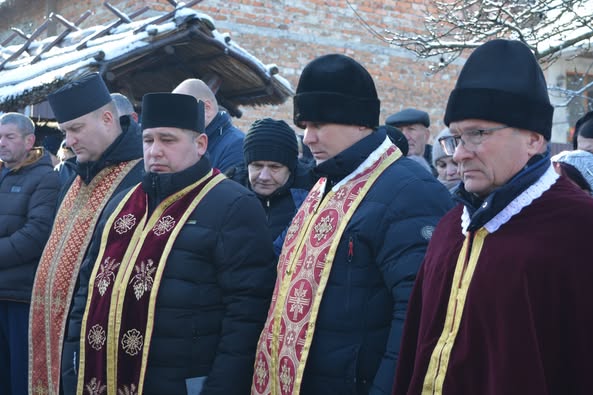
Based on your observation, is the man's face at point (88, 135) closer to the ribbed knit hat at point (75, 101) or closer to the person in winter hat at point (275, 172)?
the ribbed knit hat at point (75, 101)

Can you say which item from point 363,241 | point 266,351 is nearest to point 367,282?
point 363,241

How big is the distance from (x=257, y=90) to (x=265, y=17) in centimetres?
423

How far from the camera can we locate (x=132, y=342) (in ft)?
12.0

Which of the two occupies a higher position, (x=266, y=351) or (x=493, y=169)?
(x=493, y=169)

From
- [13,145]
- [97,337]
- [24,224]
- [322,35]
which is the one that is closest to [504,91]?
[97,337]

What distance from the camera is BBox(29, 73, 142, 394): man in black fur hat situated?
15.7 ft

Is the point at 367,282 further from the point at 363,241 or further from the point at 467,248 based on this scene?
the point at 467,248

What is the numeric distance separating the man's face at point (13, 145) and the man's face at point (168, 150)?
7.84 feet

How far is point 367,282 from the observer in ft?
10.3

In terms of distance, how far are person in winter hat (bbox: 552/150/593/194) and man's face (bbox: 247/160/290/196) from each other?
1464mm

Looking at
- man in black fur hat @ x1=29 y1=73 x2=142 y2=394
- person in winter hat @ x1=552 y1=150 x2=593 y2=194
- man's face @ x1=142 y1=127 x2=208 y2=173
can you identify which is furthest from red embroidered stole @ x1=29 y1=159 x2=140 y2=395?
person in winter hat @ x1=552 y1=150 x2=593 y2=194

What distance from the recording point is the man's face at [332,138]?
11.3ft

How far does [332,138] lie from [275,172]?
126 cm

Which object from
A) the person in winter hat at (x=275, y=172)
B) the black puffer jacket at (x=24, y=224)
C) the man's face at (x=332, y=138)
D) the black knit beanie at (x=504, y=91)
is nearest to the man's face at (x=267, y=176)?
the person in winter hat at (x=275, y=172)
